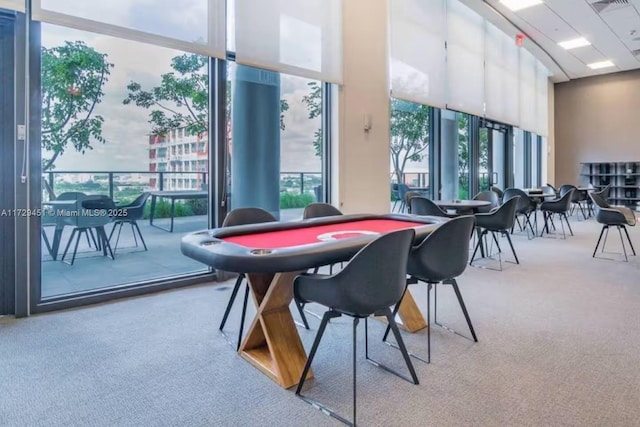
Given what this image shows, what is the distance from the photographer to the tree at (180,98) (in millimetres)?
3869

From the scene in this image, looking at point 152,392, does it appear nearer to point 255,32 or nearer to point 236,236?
point 236,236

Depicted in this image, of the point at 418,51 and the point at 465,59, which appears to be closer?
the point at 418,51

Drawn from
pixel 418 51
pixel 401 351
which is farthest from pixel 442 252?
pixel 418 51

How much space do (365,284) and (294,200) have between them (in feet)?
11.1

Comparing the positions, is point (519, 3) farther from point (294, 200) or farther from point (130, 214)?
point (130, 214)

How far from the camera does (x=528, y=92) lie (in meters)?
10.5

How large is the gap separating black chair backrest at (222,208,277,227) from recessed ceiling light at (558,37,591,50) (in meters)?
9.16

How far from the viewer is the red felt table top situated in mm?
2355

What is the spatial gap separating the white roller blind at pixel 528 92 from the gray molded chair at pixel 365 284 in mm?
9820

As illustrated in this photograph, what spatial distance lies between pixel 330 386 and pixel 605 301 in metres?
2.87

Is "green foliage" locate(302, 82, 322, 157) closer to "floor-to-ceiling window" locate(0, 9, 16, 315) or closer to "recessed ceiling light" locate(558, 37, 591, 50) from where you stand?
"floor-to-ceiling window" locate(0, 9, 16, 315)

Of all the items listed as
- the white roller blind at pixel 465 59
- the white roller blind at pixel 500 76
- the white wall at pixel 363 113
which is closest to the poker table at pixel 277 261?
the white wall at pixel 363 113

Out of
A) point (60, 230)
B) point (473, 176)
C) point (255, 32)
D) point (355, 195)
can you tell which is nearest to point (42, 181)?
point (60, 230)

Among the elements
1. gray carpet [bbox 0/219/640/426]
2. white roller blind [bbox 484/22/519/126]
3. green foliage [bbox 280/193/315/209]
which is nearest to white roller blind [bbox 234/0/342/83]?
green foliage [bbox 280/193/315/209]
